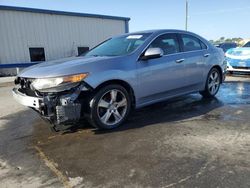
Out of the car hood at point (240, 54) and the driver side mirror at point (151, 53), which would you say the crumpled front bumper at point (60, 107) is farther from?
the car hood at point (240, 54)

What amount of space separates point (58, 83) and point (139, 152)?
153 centimetres

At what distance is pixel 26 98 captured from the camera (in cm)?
451

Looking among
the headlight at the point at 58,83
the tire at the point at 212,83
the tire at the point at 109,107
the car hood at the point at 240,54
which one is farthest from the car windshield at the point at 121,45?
the car hood at the point at 240,54

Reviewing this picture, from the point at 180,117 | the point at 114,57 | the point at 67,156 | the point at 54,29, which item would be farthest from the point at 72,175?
the point at 54,29

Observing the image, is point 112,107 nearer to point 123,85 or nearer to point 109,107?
point 109,107

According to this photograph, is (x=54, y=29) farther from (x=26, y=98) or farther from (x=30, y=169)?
(x=30, y=169)

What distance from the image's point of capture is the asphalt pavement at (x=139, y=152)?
10.2 ft

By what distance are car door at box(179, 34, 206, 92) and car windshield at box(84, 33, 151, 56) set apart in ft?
3.27

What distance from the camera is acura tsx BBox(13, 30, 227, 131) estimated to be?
4.21 m

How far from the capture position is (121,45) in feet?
18.1

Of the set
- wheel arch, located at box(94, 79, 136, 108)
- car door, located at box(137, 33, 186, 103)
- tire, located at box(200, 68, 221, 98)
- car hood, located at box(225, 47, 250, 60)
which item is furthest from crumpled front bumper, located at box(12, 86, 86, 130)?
car hood, located at box(225, 47, 250, 60)

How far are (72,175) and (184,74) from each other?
3394 millimetres

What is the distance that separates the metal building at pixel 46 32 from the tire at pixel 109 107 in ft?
50.3

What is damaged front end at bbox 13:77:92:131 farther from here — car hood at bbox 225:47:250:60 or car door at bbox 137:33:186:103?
car hood at bbox 225:47:250:60
